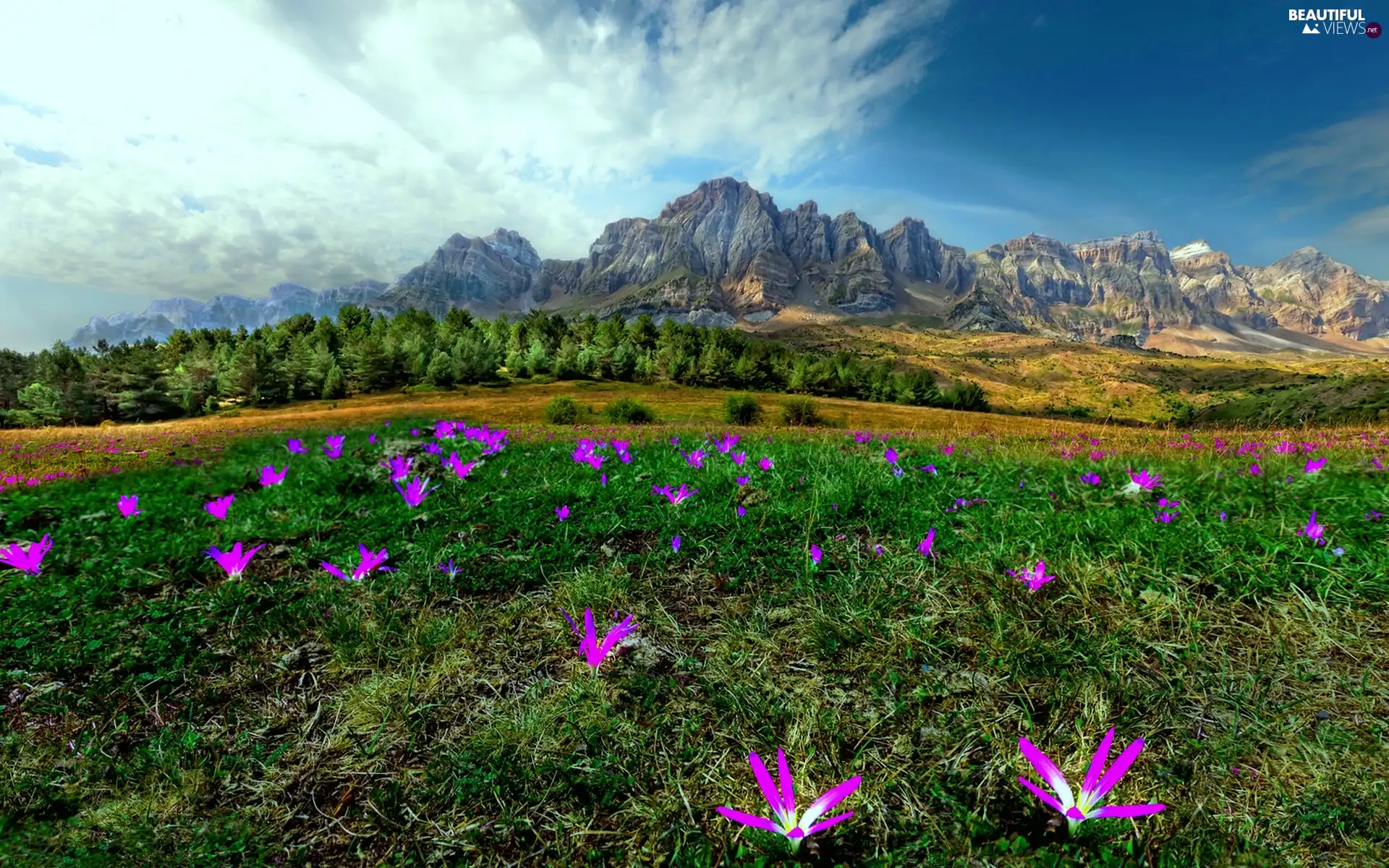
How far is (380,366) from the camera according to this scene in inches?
2370

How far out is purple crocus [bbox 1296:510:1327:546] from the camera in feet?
9.34

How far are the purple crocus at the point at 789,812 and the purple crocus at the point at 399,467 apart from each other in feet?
13.6

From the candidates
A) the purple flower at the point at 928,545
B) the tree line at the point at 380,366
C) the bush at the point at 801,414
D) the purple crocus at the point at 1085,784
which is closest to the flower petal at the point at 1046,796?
the purple crocus at the point at 1085,784

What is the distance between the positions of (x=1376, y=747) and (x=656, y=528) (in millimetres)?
3318

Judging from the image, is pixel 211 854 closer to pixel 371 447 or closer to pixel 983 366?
pixel 371 447

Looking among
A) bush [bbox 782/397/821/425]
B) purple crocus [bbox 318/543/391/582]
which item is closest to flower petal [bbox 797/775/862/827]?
purple crocus [bbox 318/543/391/582]

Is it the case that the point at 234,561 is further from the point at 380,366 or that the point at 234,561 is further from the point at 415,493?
the point at 380,366

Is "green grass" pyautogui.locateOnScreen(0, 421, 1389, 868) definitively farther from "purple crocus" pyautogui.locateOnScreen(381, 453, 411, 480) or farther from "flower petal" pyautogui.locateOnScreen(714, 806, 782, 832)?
"purple crocus" pyautogui.locateOnScreen(381, 453, 411, 480)

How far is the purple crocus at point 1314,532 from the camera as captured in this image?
2848 mm

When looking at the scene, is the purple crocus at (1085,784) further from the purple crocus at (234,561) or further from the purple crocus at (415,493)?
the purple crocus at (415,493)

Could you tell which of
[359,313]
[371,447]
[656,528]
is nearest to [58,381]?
[359,313]

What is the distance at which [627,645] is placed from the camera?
2406 mm

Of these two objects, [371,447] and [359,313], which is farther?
[359,313]

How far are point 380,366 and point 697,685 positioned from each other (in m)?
69.9
